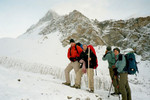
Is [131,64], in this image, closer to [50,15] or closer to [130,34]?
[130,34]

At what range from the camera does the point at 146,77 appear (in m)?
12.3

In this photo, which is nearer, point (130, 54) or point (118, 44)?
point (130, 54)

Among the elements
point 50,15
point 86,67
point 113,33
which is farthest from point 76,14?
point 50,15

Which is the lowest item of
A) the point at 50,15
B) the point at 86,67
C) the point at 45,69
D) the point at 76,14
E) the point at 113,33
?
the point at 45,69

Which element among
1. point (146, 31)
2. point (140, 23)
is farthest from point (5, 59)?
point (140, 23)

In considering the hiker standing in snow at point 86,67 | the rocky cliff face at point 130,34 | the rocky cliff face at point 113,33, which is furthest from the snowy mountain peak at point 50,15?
the hiker standing in snow at point 86,67

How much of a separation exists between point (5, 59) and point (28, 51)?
4.60 meters

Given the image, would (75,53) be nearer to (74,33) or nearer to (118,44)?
(74,33)

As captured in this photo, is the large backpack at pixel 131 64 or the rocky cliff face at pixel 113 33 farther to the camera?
the rocky cliff face at pixel 113 33

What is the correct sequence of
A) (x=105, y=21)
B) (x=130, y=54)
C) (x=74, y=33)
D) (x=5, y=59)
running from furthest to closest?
(x=105, y=21) < (x=74, y=33) < (x=5, y=59) < (x=130, y=54)

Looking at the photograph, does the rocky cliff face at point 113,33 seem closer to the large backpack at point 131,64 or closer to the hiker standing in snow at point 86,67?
the hiker standing in snow at point 86,67

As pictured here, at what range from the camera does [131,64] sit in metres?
4.29

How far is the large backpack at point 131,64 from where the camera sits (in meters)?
4.24

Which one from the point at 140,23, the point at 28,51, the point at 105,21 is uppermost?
the point at 105,21
